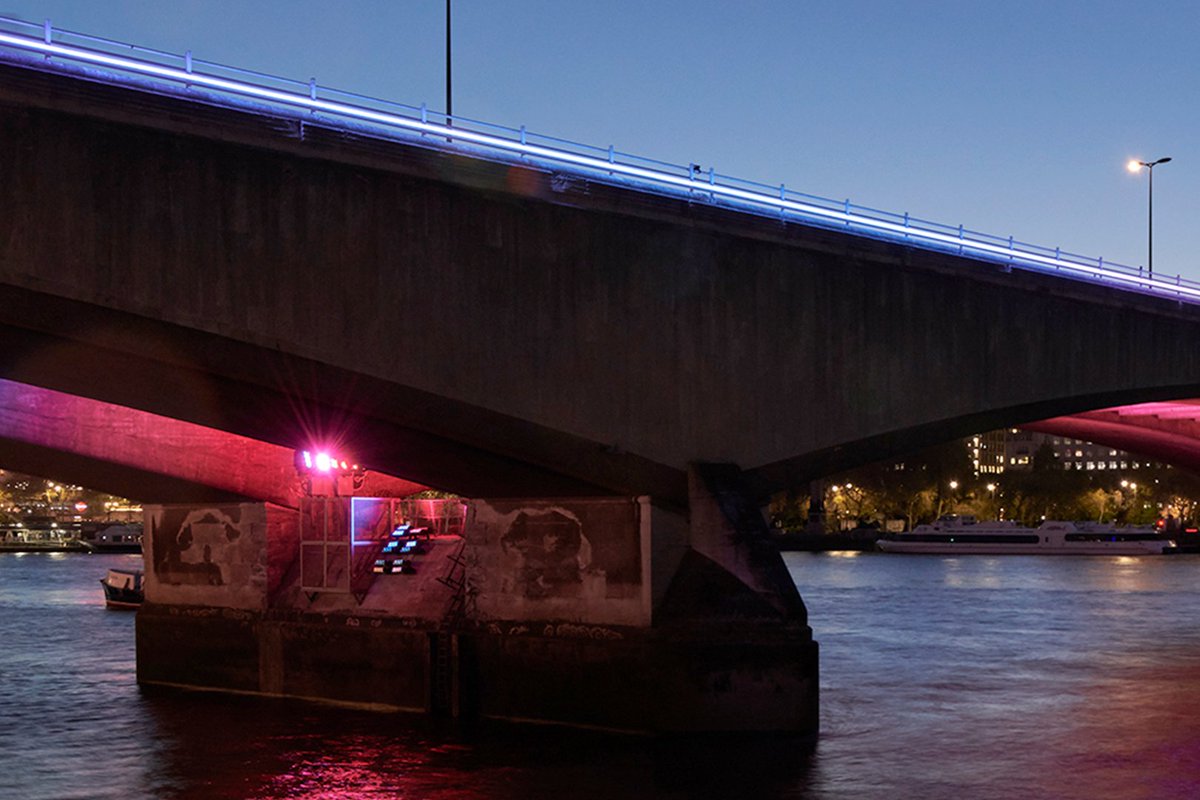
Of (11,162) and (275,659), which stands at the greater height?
(11,162)

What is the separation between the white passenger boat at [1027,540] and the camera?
129500 millimetres

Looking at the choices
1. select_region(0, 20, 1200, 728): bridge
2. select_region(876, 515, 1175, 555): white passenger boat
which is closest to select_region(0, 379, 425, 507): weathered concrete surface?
select_region(0, 20, 1200, 728): bridge

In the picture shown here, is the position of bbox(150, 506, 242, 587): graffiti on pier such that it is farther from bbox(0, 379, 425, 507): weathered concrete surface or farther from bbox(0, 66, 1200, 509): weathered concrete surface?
bbox(0, 66, 1200, 509): weathered concrete surface

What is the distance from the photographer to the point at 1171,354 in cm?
3756

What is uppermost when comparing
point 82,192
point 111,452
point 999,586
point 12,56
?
point 12,56

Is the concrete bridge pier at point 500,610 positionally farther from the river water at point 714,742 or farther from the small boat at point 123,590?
the small boat at point 123,590

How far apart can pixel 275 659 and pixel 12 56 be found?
16.5m

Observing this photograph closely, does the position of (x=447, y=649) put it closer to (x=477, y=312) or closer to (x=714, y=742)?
(x=714, y=742)

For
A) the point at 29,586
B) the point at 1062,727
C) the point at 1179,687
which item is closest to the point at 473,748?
the point at 1062,727

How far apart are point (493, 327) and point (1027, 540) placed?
11405 cm

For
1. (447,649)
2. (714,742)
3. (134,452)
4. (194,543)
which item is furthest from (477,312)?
(194,543)

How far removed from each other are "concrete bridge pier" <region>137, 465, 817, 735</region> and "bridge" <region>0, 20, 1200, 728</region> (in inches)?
4.2

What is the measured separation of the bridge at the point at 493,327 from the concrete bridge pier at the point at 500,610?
4.2 inches

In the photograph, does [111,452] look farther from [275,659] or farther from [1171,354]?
[1171,354]
